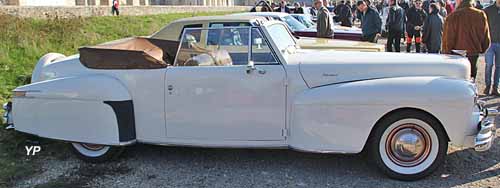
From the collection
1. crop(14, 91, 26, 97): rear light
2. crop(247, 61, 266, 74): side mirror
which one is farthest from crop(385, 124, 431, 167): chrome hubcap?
crop(14, 91, 26, 97): rear light

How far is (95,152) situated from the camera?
470 cm

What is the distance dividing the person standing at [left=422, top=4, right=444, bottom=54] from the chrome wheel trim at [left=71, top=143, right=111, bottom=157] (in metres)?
7.12

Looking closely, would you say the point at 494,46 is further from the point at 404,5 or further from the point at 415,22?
the point at 404,5

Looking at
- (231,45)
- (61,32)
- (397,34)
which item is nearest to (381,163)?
(231,45)

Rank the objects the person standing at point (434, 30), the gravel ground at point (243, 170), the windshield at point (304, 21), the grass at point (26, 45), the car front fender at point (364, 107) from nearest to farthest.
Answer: the car front fender at point (364, 107) < the gravel ground at point (243, 170) < the grass at point (26, 45) < the person standing at point (434, 30) < the windshield at point (304, 21)

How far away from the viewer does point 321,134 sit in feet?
13.3

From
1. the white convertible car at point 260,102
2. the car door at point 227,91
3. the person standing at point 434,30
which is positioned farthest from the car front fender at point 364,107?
the person standing at point 434,30

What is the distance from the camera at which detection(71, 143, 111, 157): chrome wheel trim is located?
466 centimetres

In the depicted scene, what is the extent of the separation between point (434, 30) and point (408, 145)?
593 centimetres

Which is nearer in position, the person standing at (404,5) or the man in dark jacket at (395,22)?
the man in dark jacket at (395,22)

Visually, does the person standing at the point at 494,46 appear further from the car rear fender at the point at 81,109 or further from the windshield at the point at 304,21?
the windshield at the point at 304,21

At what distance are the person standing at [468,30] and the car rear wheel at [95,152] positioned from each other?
5026 millimetres

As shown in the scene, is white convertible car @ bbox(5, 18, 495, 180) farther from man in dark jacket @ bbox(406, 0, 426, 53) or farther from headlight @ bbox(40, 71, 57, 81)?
man in dark jacket @ bbox(406, 0, 426, 53)

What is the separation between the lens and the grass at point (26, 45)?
4.77m
